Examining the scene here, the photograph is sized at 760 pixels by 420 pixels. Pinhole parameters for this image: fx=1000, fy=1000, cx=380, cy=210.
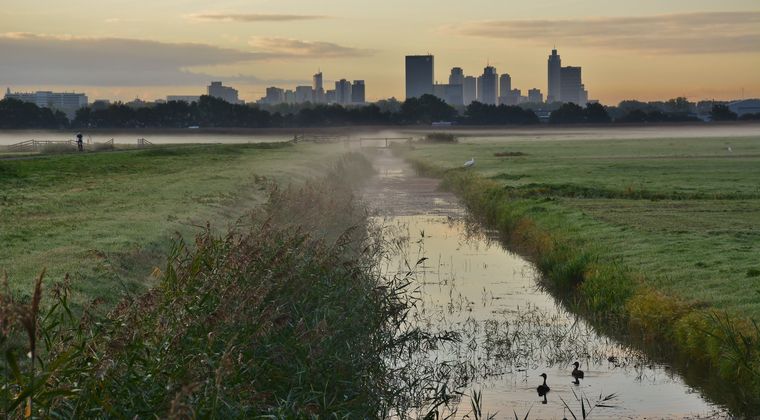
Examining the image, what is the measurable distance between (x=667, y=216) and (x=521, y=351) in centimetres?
1743

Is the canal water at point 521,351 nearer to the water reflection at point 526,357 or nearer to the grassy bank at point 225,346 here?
the water reflection at point 526,357

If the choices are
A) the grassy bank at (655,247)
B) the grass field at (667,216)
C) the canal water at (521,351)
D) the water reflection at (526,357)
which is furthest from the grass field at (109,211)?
the grass field at (667,216)

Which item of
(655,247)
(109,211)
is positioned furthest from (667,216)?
(109,211)

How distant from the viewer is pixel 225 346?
1140 centimetres

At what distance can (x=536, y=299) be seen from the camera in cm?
2356

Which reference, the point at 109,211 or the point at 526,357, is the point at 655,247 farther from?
the point at 109,211

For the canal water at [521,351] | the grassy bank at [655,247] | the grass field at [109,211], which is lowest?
the canal water at [521,351]

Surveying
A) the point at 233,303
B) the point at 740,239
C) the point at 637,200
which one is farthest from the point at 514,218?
the point at 233,303

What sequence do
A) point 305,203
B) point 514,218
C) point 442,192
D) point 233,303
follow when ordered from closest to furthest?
1. point 233,303
2. point 305,203
3. point 514,218
4. point 442,192

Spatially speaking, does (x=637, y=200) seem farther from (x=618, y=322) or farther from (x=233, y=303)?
(x=233, y=303)

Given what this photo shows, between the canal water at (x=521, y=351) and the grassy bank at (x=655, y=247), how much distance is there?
695mm

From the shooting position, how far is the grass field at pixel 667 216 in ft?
67.2

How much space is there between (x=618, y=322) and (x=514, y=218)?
16.8m

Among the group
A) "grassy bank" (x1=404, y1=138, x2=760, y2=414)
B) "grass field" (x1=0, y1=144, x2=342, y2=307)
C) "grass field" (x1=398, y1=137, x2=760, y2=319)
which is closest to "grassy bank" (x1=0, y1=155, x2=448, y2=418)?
"grass field" (x1=0, y1=144, x2=342, y2=307)
